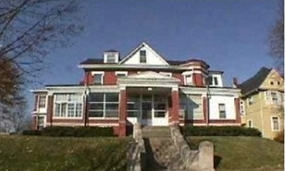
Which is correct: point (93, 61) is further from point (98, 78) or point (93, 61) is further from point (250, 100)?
point (250, 100)

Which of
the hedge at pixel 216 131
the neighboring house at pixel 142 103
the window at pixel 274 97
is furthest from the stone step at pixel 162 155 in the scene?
the window at pixel 274 97

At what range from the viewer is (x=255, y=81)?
47.2 meters

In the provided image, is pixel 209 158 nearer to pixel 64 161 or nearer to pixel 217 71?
pixel 64 161

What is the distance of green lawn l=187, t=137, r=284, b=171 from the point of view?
15844mm

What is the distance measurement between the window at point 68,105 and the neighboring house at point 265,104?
22.8m

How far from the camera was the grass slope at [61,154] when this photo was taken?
47.0 ft

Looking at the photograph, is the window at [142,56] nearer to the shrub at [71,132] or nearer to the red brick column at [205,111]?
the red brick column at [205,111]

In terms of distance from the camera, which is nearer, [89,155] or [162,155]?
[89,155]

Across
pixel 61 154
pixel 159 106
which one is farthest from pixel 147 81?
pixel 61 154

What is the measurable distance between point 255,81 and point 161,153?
32.8 meters

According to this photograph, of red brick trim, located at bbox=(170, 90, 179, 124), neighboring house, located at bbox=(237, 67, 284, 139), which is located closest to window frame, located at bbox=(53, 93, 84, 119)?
red brick trim, located at bbox=(170, 90, 179, 124)

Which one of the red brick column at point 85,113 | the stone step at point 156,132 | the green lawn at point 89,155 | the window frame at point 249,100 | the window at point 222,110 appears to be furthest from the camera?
the window frame at point 249,100

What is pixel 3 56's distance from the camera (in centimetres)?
759

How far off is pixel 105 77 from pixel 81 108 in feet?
14.9
